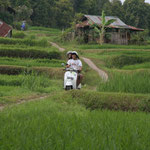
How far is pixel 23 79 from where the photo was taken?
8773 millimetres

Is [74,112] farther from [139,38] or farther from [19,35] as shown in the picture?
[139,38]

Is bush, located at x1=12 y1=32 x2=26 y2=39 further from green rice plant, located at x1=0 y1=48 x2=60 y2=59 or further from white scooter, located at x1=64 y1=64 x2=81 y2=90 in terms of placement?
white scooter, located at x1=64 y1=64 x2=81 y2=90

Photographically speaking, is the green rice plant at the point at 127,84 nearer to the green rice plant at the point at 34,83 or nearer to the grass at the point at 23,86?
the grass at the point at 23,86

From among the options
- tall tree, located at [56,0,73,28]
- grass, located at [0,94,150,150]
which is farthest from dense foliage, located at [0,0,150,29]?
grass, located at [0,94,150,150]

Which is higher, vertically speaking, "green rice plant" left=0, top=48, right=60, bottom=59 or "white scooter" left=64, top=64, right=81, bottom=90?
"green rice plant" left=0, top=48, right=60, bottom=59

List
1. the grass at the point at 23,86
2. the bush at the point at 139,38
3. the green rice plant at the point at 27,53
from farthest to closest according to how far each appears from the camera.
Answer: the bush at the point at 139,38 < the green rice plant at the point at 27,53 < the grass at the point at 23,86

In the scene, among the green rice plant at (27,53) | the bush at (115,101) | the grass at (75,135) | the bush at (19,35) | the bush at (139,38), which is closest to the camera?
the grass at (75,135)

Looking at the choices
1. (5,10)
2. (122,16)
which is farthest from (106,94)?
(122,16)

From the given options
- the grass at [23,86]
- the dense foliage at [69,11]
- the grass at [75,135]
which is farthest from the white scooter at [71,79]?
the dense foliage at [69,11]

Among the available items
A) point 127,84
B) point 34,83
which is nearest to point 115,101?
point 127,84

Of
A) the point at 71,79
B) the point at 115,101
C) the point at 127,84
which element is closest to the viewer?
the point at 115,101

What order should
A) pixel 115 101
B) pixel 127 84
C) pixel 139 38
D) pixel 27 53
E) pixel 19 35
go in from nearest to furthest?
1. pixel 115 101
2. pixel 127 84
3. pixel 27 53
4. pixel 19 35
5. pixel 139 38

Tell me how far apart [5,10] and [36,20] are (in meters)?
9.38

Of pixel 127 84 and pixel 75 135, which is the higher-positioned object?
pixel 127 84
